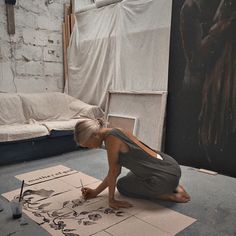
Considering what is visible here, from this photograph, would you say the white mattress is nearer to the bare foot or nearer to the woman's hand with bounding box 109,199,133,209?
the woman's hand with bounding box 109,199,133,209

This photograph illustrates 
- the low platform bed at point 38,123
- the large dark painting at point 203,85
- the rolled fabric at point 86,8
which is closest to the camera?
the large dark painting at point 203,85

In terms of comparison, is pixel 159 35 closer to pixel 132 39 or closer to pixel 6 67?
pixel 132 39

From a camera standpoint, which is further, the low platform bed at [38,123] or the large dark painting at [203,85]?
the low platform bed at [38,123]

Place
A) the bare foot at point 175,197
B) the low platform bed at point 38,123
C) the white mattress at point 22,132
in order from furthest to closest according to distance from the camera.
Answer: the low platform bed at point 38,123, the white mattress at point 22,132, the bare foot at point 175,197

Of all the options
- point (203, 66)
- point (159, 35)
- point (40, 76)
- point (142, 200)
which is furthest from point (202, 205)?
point (40, 76)

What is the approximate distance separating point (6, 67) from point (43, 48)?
674 millimetres

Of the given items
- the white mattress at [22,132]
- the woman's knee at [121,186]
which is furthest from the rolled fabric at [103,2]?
the woman's knee at [121,186]

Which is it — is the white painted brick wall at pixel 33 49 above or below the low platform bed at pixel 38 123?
above

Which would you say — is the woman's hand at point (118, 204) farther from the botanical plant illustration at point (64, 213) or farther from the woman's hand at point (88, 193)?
the woman's hand at point (88, 193)

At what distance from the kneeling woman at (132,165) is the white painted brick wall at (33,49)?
2.56 meters

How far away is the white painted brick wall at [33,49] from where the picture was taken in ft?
12.6

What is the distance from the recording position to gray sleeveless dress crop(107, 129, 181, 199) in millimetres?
1867

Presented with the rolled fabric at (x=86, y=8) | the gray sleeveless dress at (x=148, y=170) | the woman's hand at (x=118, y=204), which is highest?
the rolled fabric at (x=86, y=8)

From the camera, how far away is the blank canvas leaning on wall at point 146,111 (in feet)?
9.97
